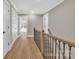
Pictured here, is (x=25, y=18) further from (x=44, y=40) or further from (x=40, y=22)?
(x=44, y=40)

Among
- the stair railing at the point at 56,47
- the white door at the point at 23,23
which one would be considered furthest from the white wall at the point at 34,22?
the stair railing at the point at 56,47

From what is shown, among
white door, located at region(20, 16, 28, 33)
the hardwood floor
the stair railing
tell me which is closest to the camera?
the stair railing

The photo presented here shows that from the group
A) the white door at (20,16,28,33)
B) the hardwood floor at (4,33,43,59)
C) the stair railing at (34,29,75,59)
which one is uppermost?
the white door at (20,16,28,33)

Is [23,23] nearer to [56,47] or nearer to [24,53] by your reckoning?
[24,53]

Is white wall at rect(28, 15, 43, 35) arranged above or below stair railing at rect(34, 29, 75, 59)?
above

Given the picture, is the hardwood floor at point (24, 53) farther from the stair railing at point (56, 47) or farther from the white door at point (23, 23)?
the white door at point (23, 23)

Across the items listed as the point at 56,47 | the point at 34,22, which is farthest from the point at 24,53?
the point at 34,22

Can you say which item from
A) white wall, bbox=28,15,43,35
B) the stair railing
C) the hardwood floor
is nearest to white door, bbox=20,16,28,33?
white wall, bbox=28,15,43,35

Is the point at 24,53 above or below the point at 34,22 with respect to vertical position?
below

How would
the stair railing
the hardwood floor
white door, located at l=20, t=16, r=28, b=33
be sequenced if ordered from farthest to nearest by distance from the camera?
white door, located at l=20, t=16, r=28, b=33 → the hardwood floor → the stair railing

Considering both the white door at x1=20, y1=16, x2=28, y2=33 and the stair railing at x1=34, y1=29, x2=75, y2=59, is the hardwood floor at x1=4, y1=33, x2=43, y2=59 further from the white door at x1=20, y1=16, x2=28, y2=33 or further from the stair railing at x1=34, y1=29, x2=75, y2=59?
the white door at x1=20, y1=16, x2=28, y2=33

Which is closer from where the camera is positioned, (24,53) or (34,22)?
(24,53)

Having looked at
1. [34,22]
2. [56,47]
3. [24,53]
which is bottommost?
[24,53]
